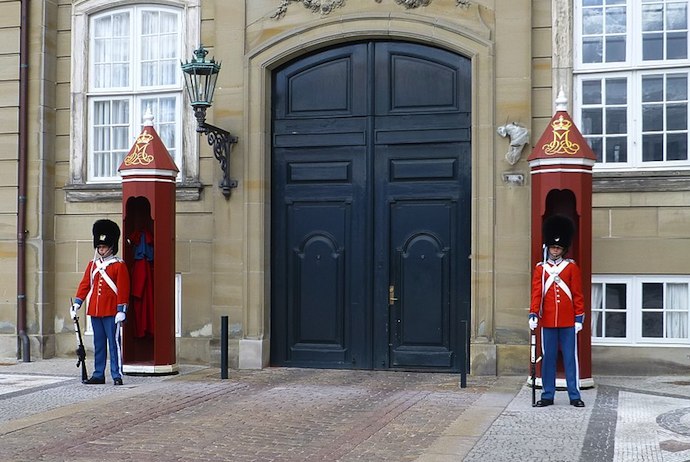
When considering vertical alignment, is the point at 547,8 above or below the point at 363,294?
above

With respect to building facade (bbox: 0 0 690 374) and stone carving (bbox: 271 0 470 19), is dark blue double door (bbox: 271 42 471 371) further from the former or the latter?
stone carving (bbox: 271 0 470 19)

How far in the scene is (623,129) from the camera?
11.7 metres

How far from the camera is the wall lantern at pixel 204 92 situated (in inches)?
459

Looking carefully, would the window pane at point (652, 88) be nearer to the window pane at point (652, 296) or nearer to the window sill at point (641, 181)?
the window sill at point (641, 181)

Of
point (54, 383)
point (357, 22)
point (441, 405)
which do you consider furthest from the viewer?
point (357, 22)

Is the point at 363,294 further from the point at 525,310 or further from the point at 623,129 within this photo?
the point at 623,129

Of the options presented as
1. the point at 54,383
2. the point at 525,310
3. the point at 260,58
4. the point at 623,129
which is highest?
the point at 260,58

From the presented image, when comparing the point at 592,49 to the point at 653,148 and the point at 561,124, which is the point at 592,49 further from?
the point at 561,124

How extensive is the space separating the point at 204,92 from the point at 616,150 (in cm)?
467

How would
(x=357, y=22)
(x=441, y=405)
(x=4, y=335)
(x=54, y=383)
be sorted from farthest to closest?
(x=4, y=335) → (x=357, y=22) → (x=54, y=383) → (x=441, y=405)

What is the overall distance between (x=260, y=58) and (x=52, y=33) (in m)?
3.01

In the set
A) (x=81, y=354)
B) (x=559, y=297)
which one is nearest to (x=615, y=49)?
(x=559, y=297)

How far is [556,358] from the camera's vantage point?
988 cm

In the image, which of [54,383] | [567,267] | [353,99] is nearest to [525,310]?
[567,267]
